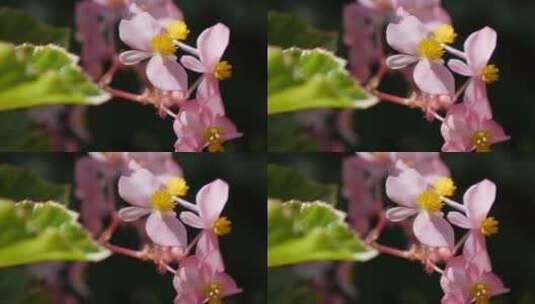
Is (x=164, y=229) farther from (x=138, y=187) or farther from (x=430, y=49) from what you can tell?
(x=430, y=49)

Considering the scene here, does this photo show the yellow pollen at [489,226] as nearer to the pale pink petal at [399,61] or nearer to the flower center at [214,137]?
the pale pink petal at [399,61]

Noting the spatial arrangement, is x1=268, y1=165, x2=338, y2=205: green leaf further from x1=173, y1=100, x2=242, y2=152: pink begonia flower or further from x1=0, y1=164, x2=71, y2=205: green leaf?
x1=0, y1=164, x2=71, y2=205: green leaf

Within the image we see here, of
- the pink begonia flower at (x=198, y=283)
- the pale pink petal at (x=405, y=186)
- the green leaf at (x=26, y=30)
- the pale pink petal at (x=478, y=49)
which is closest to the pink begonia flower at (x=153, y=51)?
the green leaf at (x=26, y=30)

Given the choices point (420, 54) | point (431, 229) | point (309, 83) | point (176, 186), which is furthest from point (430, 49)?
point (176, 186)

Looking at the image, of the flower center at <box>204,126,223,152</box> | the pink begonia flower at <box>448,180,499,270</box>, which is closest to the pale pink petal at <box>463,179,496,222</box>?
the pink begonia flower at <box>448,180,499,270</box>

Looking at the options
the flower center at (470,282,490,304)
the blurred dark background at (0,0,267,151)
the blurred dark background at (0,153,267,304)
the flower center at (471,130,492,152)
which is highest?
the blurred dark background at (0,0,267,151)

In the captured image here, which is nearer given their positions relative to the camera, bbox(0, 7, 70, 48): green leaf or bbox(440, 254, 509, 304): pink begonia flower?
bbox(0, 7, 70, 48): green leaf
